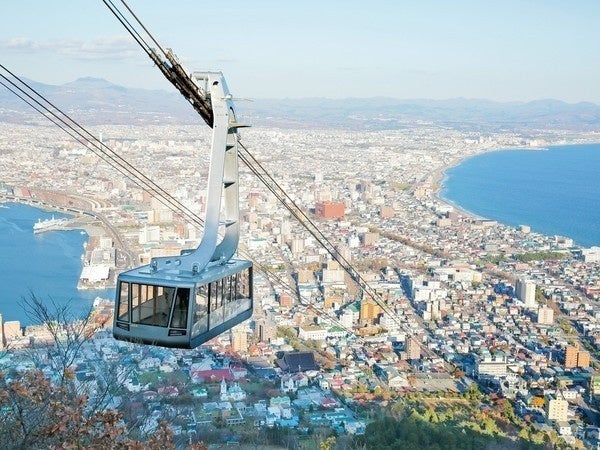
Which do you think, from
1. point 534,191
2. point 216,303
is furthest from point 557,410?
point 534,191

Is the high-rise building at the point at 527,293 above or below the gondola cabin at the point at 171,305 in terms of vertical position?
below

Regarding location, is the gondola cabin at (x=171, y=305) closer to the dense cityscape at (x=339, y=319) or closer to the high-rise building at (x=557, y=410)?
the dense cityscape at (x=339, y=319)

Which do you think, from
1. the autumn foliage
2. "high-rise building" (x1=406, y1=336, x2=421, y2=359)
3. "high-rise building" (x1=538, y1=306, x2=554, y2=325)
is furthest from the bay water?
"high-rise building" (x1=538, y1=306, x2=554, y2=325)

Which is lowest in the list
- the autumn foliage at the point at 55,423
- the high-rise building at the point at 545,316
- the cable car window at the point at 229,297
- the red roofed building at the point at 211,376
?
the high-rise building at the point at 545,316

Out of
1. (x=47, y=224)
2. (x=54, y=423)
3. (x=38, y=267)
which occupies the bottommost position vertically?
(x=38, y=267)

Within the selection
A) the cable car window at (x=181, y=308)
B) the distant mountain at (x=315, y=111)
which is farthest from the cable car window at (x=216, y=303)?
the distant mountain at (x=315, y=111)

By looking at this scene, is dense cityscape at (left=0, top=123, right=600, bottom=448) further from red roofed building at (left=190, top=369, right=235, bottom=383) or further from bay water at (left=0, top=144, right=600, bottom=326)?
bay water at (left=0, top=144, right=600, bottom=326)

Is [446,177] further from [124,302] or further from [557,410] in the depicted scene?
[124,302]
